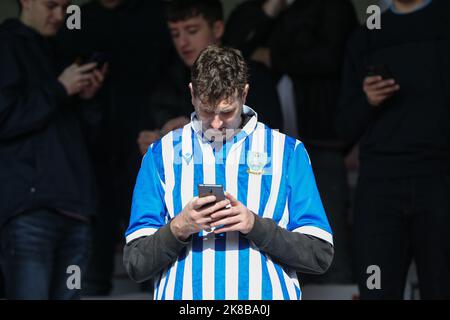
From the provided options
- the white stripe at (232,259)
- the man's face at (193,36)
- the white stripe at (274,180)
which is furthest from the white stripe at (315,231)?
the man's face at (193,36)

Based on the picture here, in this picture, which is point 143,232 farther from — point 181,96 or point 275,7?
point 275,7

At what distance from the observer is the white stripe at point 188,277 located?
117 inches

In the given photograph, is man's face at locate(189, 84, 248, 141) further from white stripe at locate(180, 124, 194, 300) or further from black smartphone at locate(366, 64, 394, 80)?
black smartphone at locate(366, 64, 394, 80)

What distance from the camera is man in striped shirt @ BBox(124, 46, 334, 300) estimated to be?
9.68 ft

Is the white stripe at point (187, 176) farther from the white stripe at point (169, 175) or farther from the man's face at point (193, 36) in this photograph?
the man's face at point (193, 36)

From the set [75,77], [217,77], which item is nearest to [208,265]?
[217,77]

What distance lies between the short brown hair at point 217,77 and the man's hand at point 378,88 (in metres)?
1.74

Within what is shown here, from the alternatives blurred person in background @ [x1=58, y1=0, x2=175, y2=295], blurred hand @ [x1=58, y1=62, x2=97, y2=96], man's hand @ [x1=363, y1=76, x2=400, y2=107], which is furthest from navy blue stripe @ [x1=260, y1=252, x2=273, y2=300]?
blurred person in background @ [x1=58, y1=0, x2=175, y2=295]

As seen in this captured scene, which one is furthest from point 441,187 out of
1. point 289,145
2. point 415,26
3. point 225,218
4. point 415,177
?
point 225,218

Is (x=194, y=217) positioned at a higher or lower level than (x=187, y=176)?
lower

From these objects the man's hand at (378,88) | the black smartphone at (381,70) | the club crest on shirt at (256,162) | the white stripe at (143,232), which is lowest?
the white stripe at (143,232)

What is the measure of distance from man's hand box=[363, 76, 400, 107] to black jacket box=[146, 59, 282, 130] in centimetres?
48

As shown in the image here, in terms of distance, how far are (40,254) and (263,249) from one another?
6.31 feet

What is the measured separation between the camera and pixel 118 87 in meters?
5.76
